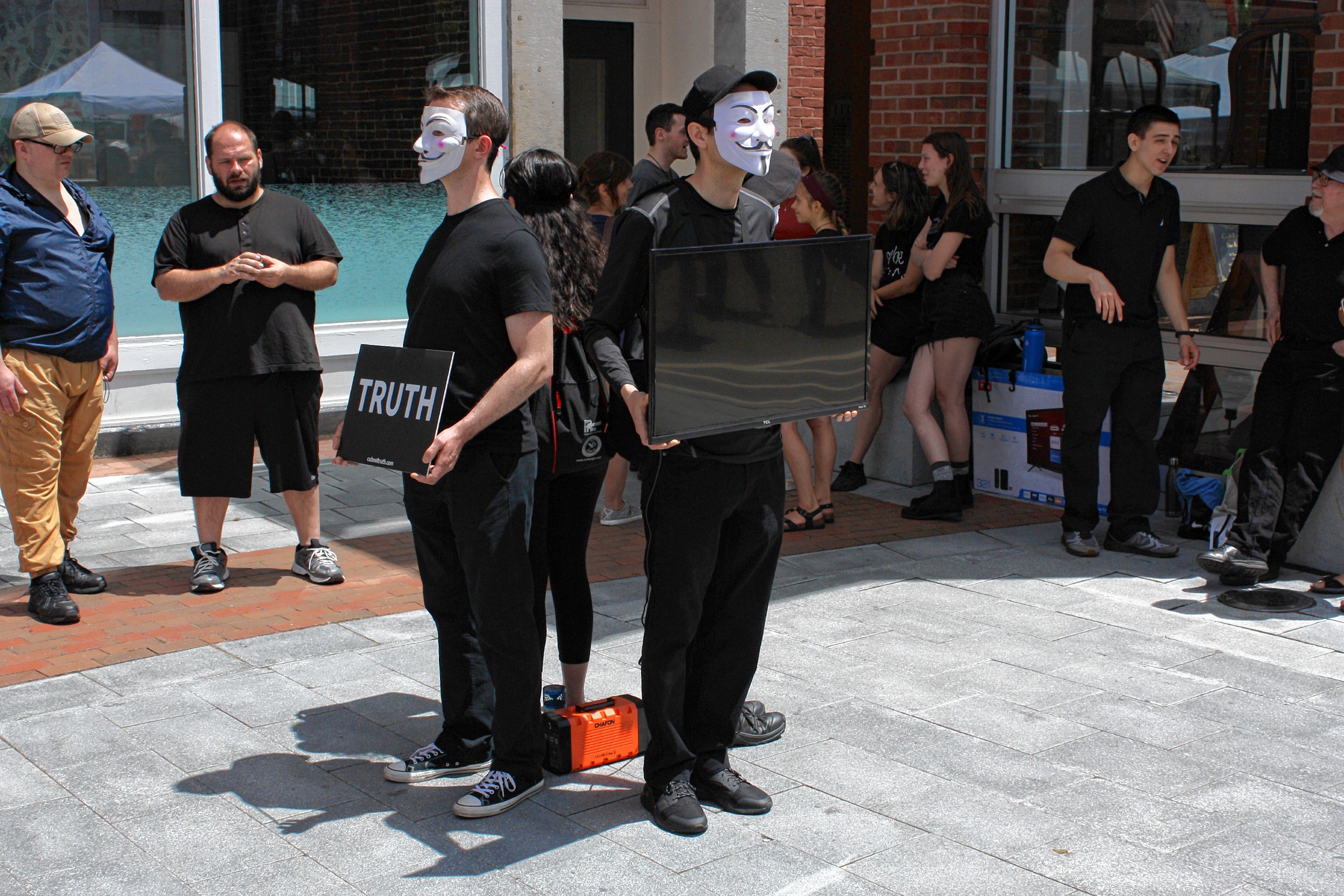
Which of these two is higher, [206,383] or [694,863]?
[206,383]

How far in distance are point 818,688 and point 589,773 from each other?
1107 millimetres

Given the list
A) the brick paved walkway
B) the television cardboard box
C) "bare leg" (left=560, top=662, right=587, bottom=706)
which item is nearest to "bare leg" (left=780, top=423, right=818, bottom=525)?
the brick paved walkway

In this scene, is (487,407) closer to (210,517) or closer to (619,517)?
(210,517)

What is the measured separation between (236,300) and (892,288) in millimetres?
3804

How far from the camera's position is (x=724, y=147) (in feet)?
12.4

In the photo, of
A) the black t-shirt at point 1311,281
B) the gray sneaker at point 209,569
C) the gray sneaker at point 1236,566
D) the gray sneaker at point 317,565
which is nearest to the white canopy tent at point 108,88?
the gray sneaker at point 209,569

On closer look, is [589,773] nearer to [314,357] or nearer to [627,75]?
[314,357]

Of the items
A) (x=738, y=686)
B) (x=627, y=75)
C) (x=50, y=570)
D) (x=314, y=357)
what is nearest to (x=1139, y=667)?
(x=738, y=686)

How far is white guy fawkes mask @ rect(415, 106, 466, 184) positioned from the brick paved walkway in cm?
259

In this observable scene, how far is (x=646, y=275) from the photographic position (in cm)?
382

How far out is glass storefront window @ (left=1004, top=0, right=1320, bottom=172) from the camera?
764 cm

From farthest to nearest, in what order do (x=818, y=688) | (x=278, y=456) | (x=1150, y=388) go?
(x=1150, y=388) → (x=278, y=456) → (x=818, y=688)

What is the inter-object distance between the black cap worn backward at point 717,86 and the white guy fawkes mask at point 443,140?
0.63 metres

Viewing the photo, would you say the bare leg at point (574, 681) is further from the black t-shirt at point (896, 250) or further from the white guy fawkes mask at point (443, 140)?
the black t-shirt at point (896, 250)
